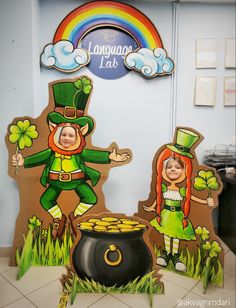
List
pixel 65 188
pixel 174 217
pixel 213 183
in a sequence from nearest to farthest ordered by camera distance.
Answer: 1. pixel 213 183
2. pixel 174 217
3. pixel 65 188

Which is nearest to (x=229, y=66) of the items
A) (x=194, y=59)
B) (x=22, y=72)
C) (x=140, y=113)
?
(x=194, y=59)

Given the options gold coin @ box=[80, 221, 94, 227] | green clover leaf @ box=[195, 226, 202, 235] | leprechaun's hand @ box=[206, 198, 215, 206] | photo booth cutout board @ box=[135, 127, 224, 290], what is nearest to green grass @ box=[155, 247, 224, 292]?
photo booth cutout board @ box=[135, 127, 224, 290]

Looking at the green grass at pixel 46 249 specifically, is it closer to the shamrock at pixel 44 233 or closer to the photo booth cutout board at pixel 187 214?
the shamrock at pixel 44 233

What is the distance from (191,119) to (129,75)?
694 millimetres

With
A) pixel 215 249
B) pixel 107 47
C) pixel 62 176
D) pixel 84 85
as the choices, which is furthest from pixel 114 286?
pixel 107 47

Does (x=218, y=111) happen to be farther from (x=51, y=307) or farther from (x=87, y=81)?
(x=51, y=307)

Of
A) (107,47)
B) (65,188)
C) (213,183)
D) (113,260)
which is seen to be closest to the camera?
(113,260)

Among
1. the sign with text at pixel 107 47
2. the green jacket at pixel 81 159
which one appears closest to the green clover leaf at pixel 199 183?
the green jacket at pixel 81 159

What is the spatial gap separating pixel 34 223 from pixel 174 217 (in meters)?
1.03

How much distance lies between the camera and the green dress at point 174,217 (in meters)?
1.72

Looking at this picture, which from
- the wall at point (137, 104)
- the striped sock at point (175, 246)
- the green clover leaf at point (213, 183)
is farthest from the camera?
the wall at point (137, 104)

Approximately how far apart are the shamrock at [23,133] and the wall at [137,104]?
0.22 meters

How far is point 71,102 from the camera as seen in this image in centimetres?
178

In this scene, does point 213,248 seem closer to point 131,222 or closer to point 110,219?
point 131,222
